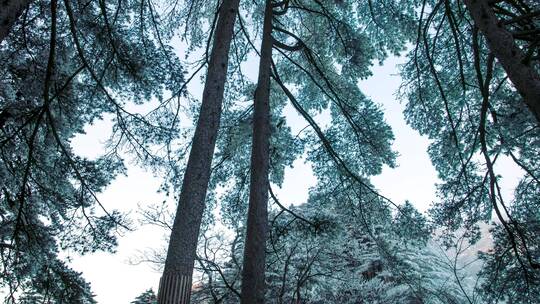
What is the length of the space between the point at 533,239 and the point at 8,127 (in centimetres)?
829

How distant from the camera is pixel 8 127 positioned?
5.67m

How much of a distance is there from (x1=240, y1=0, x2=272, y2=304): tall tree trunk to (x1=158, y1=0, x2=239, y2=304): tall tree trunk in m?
1.33

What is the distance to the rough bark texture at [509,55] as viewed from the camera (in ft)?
8.95

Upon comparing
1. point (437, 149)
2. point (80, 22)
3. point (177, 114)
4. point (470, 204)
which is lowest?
point (470, 204)

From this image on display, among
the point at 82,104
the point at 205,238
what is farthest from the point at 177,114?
the point at 205,238

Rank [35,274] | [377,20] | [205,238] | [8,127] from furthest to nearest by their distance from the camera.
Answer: [205,238] → [377,20] → [35,274] → [8,127]

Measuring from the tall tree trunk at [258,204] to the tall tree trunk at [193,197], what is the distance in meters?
1.33

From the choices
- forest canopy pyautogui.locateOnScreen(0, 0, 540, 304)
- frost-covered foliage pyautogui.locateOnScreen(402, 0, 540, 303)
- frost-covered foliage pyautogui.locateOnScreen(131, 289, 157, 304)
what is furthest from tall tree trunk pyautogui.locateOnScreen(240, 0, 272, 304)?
frost-covered foliage pyautogui.locateOnScreen(131, 289, 157, 304)

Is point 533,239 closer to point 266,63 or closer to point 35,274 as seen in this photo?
point 266,63

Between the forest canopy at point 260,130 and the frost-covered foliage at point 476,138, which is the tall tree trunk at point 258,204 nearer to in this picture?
the forest canopy at point 260,130

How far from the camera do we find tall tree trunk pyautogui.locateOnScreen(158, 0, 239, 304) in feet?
8.62

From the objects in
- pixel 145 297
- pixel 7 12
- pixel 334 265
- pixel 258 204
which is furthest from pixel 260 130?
pixel 145 297

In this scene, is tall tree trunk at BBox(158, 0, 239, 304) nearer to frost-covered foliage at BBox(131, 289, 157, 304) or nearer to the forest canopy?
the forest canopy

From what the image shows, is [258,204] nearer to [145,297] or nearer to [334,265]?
[334,265]
